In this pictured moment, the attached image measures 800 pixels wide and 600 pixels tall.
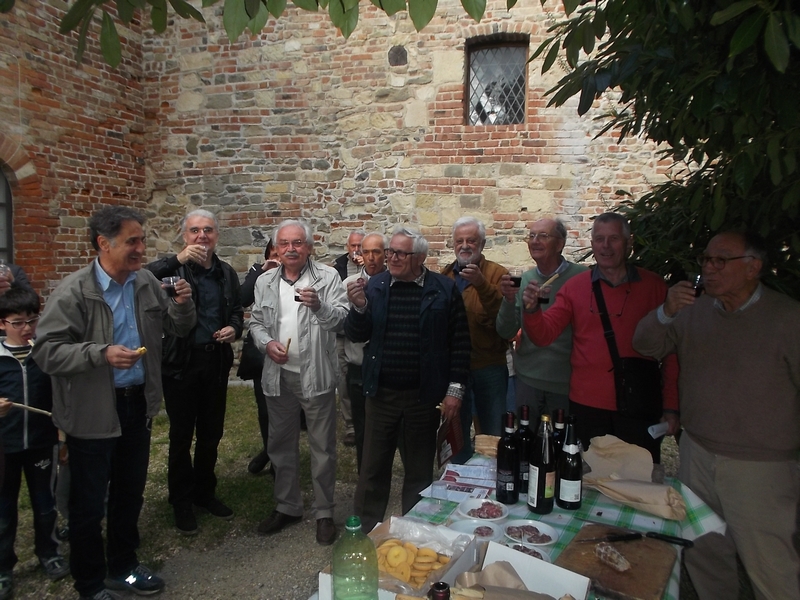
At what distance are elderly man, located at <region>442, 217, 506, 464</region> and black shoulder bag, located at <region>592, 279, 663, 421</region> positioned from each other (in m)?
1.02

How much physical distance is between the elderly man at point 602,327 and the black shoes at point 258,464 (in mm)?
2787

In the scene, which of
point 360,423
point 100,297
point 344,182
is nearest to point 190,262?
point 100,297

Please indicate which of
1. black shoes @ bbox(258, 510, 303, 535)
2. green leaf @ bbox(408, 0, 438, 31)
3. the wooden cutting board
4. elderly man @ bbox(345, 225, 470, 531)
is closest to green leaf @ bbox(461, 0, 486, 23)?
green leaf @ bbox(408, 0, 438, 31)

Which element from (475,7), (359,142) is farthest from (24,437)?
(359,142)

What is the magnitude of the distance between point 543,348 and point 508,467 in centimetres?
148

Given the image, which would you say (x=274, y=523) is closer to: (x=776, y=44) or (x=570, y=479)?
(x=570, y=479)

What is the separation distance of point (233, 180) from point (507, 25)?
4.02m

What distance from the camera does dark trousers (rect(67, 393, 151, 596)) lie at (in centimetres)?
293

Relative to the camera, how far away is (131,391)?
10.1 ft

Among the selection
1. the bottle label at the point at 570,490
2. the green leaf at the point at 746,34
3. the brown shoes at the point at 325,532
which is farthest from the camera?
the brown shoes at the point at 325,532

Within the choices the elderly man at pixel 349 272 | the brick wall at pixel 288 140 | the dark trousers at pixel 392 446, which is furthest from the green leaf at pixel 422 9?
the brick wall at pixel 288 140

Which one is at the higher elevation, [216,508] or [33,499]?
[33,499]

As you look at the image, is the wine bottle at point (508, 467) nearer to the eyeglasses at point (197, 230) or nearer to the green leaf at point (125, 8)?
the green leaf at point (125, 8)

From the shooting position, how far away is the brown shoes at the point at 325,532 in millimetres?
3809
